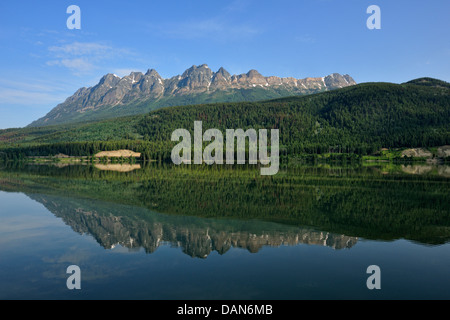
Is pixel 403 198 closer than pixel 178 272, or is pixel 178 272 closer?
pixel 178 272

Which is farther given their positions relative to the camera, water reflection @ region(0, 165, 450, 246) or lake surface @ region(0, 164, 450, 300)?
water reflection @ region(0, 165, 450, 246)

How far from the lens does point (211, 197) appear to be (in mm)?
44625

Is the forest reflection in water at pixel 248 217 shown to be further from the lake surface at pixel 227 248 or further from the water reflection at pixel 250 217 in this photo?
the lake surface at pixel 227 248

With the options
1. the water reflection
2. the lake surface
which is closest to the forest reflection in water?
the water reflection

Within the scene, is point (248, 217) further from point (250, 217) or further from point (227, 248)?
point (227, 248)

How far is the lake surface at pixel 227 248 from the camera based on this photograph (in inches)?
611

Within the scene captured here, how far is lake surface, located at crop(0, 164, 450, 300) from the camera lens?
50.9 ft

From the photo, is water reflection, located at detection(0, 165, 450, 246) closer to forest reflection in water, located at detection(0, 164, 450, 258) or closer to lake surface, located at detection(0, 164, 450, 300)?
forest reflection in water, located at detection(0, 164, 450, 258)

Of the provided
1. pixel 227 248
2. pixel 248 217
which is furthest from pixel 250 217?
pixel 227 248

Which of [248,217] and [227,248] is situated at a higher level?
[248,217]

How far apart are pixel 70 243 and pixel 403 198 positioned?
4098 cm

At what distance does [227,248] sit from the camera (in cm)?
2234
